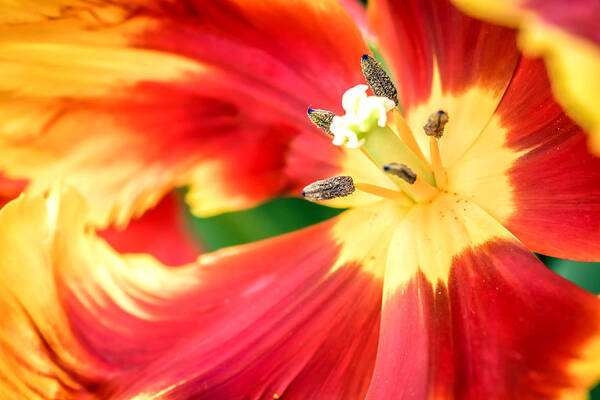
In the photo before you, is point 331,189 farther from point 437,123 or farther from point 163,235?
point 163,235

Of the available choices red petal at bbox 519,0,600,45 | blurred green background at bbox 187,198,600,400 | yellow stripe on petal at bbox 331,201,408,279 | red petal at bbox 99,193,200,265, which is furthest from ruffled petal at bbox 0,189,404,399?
red petal at bbox 519,0,600,45

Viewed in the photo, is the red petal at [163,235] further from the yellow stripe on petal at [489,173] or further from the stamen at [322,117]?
the yellow stripe on petal at [489,173]

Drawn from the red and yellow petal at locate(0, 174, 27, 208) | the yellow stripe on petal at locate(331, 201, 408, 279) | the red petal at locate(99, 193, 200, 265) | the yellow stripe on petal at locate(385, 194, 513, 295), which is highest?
the red and yellow petal at locate(0, 174, 27, 208)

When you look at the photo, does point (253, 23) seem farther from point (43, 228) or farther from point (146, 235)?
point (146, 235)

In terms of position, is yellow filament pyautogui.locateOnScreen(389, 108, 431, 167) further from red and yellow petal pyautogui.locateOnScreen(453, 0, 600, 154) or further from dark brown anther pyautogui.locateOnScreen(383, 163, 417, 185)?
red and yellow petal pyautogui.locateOnScreen(453, 0, 600, 154)

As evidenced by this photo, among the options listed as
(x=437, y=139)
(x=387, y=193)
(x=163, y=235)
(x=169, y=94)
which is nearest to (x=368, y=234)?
(x=387, y=193)

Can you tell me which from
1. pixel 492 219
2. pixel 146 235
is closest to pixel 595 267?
pixel 492 219
